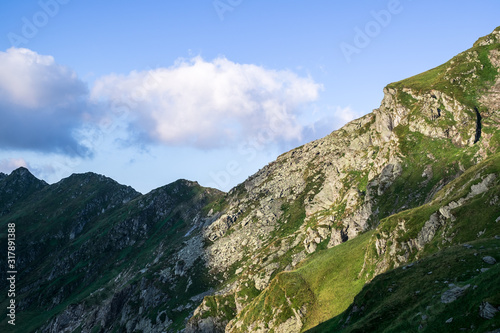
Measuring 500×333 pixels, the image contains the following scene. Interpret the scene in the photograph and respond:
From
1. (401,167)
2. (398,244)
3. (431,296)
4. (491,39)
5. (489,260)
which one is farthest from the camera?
(491,39)

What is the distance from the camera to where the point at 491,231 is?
70.2 metres

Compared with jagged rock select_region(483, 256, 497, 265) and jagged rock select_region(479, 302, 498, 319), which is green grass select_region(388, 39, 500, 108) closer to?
jagged rock select_region(483, 256, 497, 265)

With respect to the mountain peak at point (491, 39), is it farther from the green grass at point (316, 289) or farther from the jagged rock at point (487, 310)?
the jagged rock at point (487, 310)

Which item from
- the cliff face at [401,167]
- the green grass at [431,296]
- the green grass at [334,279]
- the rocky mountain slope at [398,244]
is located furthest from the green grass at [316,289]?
the green grass at [431,296]

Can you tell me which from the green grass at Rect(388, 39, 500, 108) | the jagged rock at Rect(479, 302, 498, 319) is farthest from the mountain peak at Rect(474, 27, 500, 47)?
the jagged rock at Rect(479, 302, 498, 319)

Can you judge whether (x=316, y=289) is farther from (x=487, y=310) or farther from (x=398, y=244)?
(x=487, y=310)

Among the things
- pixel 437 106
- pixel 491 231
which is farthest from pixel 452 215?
pixel 437 106

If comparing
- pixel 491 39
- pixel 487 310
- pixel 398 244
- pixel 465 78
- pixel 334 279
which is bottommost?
pixel 334 279

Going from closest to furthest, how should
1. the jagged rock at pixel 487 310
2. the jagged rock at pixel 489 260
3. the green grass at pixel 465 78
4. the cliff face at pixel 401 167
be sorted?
the jagged rock at pixel 487 310, the jagged rock at pixel 489 260, the cliff face at pixel 401 167, the green grass at pixel 465 78

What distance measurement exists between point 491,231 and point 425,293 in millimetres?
28409

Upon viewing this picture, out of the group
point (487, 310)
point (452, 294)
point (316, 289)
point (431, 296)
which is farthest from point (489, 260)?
point (316, 289)

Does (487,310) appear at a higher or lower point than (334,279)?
higher

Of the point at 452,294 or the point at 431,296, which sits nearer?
the point at 452,294

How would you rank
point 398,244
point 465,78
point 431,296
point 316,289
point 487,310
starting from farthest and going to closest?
1. point 465,78
2. point 316,289
3. point 398,244
4. point 431,296
5. point 487,310
